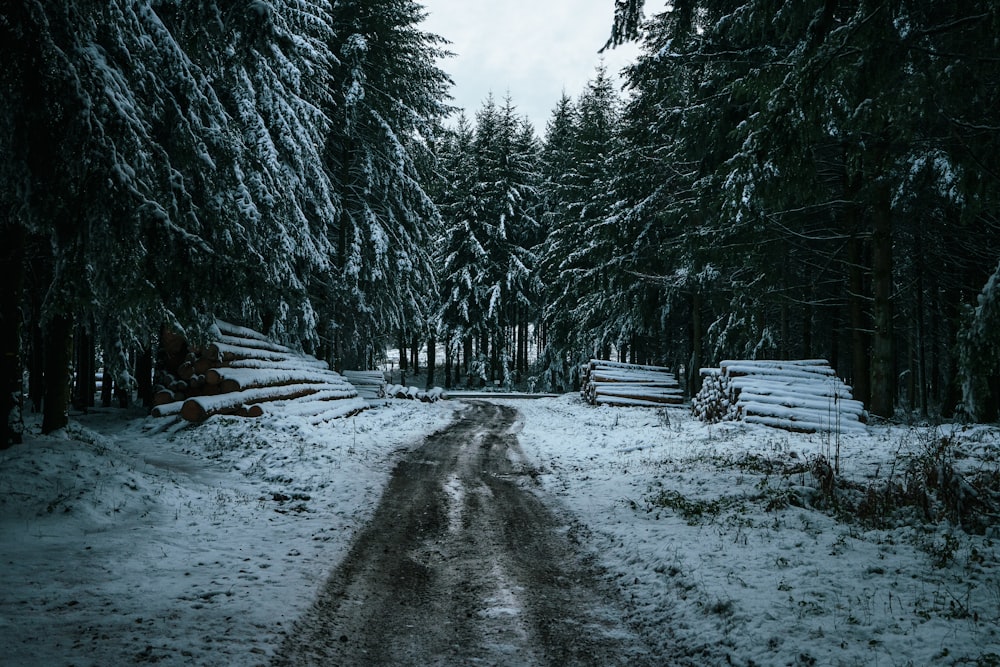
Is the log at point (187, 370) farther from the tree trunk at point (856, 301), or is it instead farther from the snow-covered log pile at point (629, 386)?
the tree trunk at point (856, 301)

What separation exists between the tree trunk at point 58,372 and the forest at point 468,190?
0.04 m

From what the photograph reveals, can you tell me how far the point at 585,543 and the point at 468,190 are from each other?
97.0 ft

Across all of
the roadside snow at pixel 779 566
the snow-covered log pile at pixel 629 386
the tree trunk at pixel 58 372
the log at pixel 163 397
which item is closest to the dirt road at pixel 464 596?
the roadside snow at pixel 779 566

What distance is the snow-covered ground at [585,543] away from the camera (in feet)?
12.4

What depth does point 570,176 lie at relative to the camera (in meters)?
30.0

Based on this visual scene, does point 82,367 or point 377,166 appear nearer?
point 82,367

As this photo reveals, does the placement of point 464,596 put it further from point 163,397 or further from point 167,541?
point 163,397

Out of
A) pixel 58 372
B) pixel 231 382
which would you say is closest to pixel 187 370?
pixel 231 382

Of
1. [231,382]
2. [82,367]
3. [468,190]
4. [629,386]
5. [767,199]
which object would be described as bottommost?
[629,386]

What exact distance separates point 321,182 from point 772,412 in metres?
13.8

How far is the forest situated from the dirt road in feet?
10.7

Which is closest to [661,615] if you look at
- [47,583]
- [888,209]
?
[47,583]

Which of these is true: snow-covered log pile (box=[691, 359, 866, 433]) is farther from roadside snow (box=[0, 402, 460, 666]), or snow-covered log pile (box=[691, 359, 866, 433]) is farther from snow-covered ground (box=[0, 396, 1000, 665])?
roadside snow (box=[0, 402, 460, 666])

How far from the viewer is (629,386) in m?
21.5
